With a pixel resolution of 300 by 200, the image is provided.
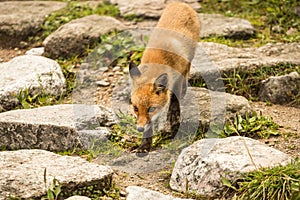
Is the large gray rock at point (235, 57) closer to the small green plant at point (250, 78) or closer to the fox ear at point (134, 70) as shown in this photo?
the small green plant at point (250, 78)

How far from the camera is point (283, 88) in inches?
273

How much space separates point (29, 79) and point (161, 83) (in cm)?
194

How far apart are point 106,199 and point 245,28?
4.68 metres

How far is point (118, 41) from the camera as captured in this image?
839 cm

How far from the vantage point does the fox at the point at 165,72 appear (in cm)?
620

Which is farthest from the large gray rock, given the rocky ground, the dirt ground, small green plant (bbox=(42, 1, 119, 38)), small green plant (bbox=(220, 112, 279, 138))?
small green plant (bbox=(42, 1, 119, 38))

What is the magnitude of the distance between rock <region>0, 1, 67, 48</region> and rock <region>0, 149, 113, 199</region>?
4.13 m

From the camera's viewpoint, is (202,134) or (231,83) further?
(231,83)

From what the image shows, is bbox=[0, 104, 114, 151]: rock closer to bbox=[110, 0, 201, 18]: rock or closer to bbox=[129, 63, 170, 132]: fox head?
bbox=[129, 63, 170, 132]: fox head

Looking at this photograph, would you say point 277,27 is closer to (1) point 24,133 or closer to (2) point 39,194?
(1) point 24,133

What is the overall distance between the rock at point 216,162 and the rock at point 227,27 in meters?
3.55

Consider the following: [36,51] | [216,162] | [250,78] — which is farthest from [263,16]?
[216,162]

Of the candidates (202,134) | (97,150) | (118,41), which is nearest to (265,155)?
(202,134)

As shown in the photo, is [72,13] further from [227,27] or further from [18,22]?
[227,27]
